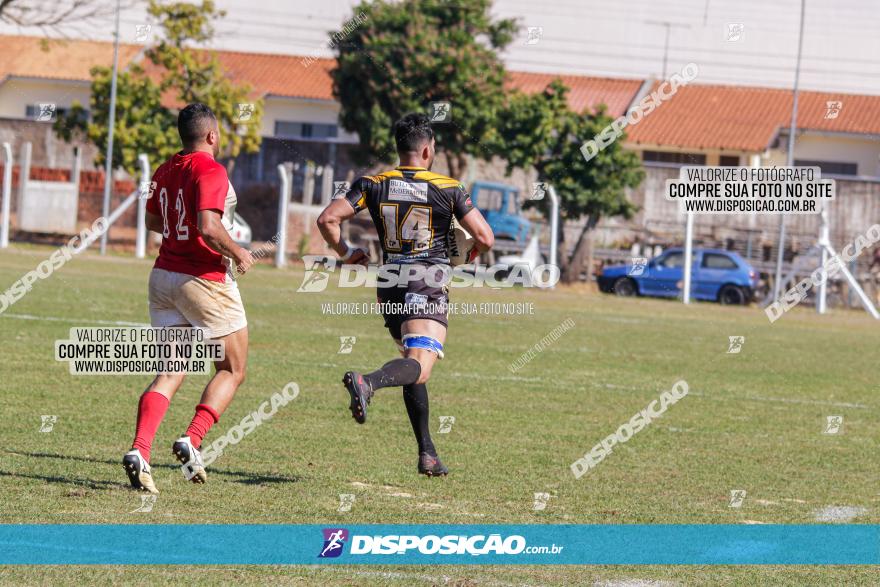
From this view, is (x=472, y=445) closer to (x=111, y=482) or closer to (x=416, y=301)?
(x=416, y=301)

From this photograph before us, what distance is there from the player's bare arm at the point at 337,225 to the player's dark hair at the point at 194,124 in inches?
32.2

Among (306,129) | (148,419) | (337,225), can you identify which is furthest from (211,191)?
(306,129)

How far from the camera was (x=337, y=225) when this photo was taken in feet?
25.0

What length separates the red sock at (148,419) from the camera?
7.00m

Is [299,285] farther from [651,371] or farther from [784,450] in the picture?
[784,450]

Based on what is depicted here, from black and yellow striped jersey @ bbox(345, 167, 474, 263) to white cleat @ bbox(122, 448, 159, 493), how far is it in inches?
75.5

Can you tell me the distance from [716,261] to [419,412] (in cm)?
2585

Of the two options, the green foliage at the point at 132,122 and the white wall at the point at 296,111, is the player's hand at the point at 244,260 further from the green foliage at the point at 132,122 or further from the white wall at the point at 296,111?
the white wall at the point at 296,111

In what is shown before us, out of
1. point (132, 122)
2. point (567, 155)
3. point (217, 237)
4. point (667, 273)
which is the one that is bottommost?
point (667, 273)

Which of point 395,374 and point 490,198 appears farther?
point 490,198

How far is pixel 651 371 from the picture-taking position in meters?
15.4

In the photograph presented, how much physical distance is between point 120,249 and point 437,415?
25.2 m

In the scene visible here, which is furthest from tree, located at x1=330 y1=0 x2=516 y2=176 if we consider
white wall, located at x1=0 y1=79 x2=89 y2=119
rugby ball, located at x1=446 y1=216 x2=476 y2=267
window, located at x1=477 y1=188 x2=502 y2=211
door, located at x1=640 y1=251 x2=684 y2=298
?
rugby ball, located at x1=446 y1=216 x2=476 y2=267

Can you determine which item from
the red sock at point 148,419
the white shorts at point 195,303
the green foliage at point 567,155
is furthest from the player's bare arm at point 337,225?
the green foliage at point 567,155
